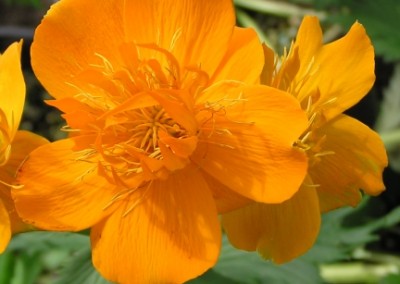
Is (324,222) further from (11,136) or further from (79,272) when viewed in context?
(11,136)

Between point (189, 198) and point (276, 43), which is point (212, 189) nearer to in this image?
point (189, 198)

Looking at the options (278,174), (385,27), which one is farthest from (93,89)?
(385,27)

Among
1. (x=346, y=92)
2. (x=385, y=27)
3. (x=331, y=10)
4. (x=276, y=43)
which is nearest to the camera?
(x=346, y=92)

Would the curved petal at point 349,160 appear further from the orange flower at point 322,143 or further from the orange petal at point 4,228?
the orange petal at point 4,228

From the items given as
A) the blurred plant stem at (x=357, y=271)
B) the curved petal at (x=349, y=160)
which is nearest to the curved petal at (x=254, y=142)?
the curved petal at (x=349, y=160)

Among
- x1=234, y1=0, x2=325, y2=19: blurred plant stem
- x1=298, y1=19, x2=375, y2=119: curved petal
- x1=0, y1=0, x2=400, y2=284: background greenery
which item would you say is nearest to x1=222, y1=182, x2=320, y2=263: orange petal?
x1=298, y1=19, x2=375, y2=119: curved petal

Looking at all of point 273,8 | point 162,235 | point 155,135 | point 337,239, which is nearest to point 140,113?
point 155,135
